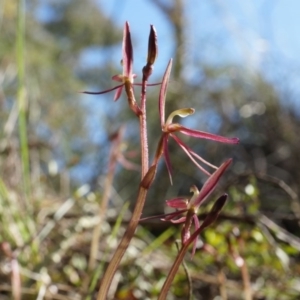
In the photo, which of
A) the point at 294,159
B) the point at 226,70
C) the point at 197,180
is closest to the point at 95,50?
the point at 226,70

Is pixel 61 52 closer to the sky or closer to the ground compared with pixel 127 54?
closer to the ground

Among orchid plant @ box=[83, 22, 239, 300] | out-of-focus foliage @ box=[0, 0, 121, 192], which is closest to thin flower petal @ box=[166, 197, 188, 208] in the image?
orchid plant @ box=[83, 22, 239, 300]

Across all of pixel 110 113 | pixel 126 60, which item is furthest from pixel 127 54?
pixel 110 113

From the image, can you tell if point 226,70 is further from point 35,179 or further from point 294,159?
point 35,179

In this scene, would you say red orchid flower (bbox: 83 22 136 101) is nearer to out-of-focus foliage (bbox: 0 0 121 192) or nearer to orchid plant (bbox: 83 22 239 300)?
orchid plant (bbox: 83 22 239 300)

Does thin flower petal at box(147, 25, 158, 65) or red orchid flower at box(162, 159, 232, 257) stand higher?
thin flower petal at box(147, 25, 158, 65)

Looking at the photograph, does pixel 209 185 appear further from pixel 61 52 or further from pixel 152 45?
pixel 61 52

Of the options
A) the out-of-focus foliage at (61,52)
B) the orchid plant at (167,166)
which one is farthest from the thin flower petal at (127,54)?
the out-of-focus foliage at (61,52)

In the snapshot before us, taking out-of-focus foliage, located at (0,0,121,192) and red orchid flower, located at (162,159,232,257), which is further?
out-of-focus foliage, located at (0,0,121,192)
